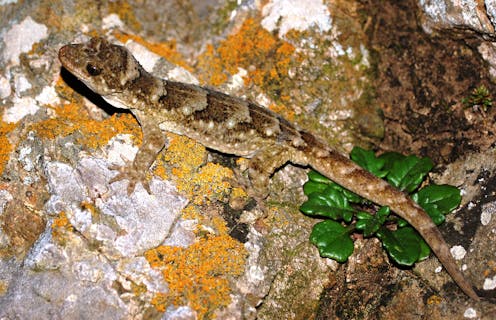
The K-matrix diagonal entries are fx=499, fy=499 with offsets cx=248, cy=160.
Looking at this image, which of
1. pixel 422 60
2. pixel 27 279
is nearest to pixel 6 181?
pixel 27 279

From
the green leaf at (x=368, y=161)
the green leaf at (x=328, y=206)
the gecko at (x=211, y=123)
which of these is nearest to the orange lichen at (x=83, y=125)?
the gecko at (x=211, y=123)

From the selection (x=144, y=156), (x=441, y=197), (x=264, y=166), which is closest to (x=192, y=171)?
(x=144, y=156)

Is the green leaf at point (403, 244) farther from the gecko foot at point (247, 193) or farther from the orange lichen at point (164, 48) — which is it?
the orange lichen at point (164, 48)

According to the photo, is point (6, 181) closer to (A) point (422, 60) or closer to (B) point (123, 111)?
(B) point (123, 111)

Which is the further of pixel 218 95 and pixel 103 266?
pixel 218 95

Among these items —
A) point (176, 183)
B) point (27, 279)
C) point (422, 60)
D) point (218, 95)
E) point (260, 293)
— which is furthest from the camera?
point (422, 60)

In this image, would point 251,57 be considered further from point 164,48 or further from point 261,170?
point 261,170
